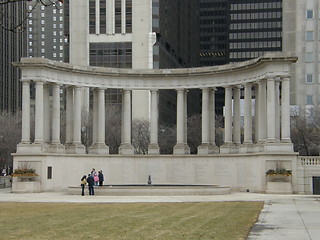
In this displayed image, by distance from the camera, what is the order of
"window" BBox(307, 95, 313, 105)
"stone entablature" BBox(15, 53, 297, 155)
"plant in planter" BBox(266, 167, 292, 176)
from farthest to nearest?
1. "window" BBox(307, 95, 313, 105)
2. "stone entablature" BBox(15, 53, 297, 155)
3. "plant in planter" BBox(266, 167, 292, 176)

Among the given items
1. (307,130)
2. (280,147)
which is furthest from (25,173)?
(307,130)

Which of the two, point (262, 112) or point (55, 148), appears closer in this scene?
point (262, 112)

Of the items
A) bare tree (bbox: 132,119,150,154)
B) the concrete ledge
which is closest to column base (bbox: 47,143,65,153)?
the concrete ledge

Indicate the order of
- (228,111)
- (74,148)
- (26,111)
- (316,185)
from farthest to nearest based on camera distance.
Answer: (228,111), (74,148), (26,111), (316,185)

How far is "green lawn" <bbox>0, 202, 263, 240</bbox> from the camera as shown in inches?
1144

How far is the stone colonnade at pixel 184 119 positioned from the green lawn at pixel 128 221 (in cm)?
2470

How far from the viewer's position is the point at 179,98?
80875 mm

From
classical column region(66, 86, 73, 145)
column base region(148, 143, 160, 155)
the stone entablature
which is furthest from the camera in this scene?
column base region(148, 143, 160, 155)

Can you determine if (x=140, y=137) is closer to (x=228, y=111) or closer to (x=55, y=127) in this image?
(x=228, y=111)

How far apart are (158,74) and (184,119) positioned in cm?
657

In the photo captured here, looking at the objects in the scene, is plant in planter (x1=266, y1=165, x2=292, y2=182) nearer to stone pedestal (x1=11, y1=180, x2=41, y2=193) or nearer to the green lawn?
the green lawn

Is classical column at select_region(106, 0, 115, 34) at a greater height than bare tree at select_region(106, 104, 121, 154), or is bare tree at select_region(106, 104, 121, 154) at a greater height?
classical column at select_region(106, 0, 115, 34)

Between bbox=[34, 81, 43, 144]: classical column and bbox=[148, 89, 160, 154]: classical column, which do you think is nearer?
bbox=[34, 81, 43, 144]: classical column

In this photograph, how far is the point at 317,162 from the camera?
69938 mm
